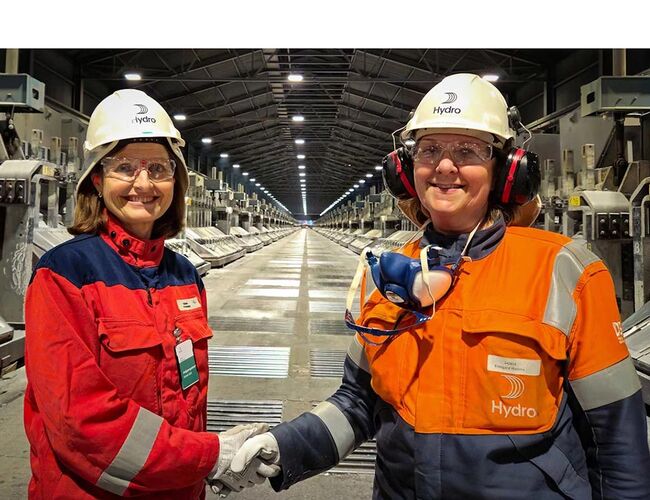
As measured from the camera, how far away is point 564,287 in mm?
1129

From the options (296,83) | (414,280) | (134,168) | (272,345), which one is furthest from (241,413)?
(296,83)

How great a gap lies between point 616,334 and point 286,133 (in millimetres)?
27114

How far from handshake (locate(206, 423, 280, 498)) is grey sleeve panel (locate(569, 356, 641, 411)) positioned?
82 centimetres

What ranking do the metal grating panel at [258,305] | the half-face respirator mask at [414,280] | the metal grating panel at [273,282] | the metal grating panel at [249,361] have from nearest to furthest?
the half-face respirator mask at [414,280] → the metal grating panel at [249,361] → the metal grating panel at [258,305] → the metal grating panel at [273,282]

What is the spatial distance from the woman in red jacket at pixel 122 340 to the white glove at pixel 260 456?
5 cm

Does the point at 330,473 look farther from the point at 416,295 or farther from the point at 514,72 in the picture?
the point at 514,72

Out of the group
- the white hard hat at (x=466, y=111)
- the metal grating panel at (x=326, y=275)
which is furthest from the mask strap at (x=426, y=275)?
the metal grating panel at (x=326, y=275)

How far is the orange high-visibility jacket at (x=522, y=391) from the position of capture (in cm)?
108

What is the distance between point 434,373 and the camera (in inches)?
45.3

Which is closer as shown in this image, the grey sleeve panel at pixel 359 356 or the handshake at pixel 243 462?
the handshake at pixel 243 462

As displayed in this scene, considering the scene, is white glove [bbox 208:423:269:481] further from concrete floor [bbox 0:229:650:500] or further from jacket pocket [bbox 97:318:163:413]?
concrete floor [bbox 0:229:650:500]

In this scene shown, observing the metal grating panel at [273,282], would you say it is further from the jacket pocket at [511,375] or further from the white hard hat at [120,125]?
the jacket pocket at [511,375]
